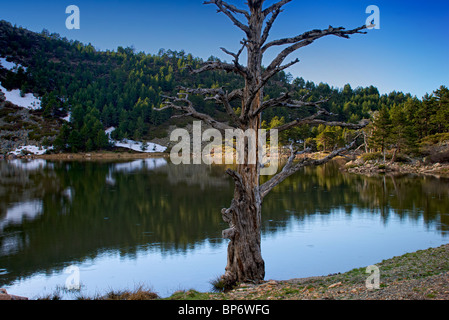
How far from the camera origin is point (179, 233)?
1769cm

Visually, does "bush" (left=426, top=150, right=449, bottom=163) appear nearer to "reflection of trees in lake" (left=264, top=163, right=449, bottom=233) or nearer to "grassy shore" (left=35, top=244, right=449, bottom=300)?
"reflection of trees in lake" (left=264, top=163, right=449, bottom=233)

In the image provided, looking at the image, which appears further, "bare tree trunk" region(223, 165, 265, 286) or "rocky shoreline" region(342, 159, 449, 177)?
"rocky shoreline" region(342, 159, 449, 177)

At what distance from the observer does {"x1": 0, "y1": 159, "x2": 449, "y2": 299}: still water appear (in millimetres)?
11984

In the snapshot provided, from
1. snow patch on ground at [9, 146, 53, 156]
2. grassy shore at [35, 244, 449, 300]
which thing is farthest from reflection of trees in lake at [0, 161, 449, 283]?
snow patch on ground at [9, 146, 53, 156]

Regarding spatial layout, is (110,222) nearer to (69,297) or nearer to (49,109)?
(69,297)

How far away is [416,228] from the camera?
18125mm

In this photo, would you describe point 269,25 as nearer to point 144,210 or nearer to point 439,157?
point 144,210

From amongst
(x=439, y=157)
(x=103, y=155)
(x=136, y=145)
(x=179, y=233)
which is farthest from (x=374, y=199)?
(x=136, y=145)

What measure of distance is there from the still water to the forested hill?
42.6 meters

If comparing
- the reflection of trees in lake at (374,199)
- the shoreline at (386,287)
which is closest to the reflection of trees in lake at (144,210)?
the reflection of trees in lake at (374,199)

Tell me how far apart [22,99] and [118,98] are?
123ft
